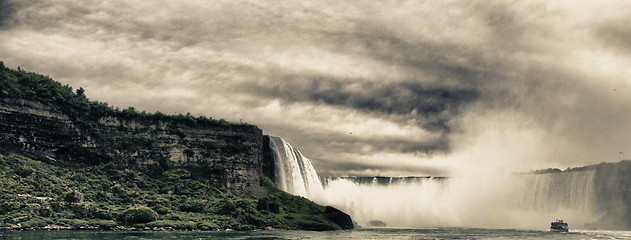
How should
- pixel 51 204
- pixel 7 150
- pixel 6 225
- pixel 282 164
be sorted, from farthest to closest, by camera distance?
pixel 282 164 → pixel 7 150 → pixel 51 204 → pixel 6 225

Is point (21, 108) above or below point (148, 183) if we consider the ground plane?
above

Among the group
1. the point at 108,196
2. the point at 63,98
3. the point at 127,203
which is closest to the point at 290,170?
the point at 127,203

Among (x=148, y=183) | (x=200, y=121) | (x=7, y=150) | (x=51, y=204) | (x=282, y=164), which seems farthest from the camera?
(x=282, y=164)

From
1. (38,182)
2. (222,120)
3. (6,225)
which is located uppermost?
(222,120)

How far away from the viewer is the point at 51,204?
95.7 metres

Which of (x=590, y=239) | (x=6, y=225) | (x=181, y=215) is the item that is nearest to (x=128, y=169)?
(x=181, y=215)

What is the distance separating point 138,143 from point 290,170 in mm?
50261

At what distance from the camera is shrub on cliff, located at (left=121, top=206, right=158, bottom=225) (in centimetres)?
9988

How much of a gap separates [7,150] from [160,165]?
37.0m

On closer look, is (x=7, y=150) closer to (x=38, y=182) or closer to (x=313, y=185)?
(x=38, y=182)

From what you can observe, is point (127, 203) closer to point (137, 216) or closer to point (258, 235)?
point (137, 216)

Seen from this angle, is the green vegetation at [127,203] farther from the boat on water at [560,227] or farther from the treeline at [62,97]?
the boat on water at [560,227]

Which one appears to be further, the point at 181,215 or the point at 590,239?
the point at 181,215

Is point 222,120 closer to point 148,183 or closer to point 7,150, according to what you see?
point 148,183
